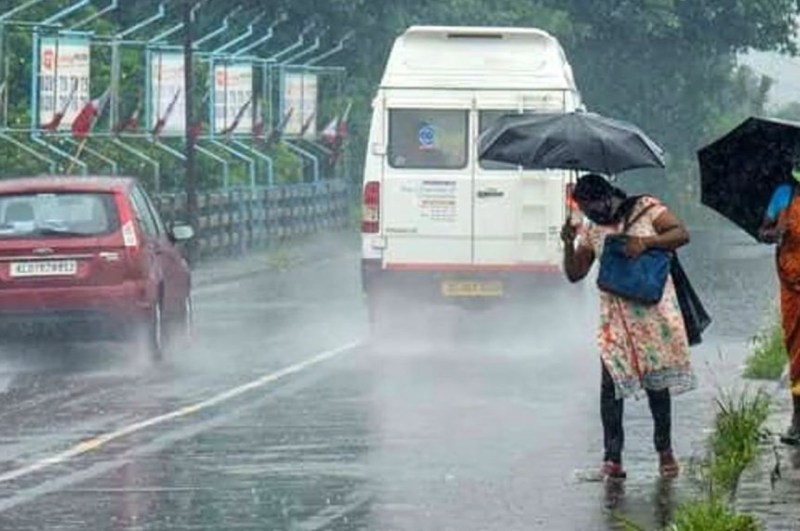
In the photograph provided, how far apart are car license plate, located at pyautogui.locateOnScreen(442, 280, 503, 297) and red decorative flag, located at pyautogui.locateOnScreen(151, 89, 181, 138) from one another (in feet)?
53.5

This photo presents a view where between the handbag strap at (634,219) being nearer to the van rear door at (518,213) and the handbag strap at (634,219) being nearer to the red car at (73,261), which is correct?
the red car at (73,261)

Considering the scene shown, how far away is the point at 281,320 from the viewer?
29359 mm

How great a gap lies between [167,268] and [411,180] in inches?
126

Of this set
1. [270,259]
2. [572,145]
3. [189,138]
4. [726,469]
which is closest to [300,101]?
[270,259]

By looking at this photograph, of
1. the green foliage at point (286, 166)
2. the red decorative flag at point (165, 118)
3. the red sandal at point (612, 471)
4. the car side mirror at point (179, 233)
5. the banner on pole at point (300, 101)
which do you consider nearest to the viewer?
the red sandal at point (612, 471)

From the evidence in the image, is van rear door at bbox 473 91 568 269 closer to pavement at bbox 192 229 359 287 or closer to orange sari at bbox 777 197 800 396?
orange sari at bbox 777 197 800 396

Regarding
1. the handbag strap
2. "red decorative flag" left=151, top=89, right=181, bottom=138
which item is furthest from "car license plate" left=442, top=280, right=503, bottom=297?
"red decorative flag" left=151, top=89, right=181, bottom=138

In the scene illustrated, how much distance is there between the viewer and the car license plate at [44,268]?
22953 mm

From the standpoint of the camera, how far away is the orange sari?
1510 cm

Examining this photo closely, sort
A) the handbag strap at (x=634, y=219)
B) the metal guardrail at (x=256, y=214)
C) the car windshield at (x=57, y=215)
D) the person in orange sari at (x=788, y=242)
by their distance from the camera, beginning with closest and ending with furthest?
the handbag strap at (x=634, y=219), the person in orange sari at (x=788, y=242), the car windshield at (x=57, y=215), the metal guardrail at (x=256, y=214)

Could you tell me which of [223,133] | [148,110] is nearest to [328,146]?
[223,133]

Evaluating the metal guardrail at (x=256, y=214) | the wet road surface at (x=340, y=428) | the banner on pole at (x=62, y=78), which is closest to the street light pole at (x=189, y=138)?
the metal guardrail at (x=256, y=214)

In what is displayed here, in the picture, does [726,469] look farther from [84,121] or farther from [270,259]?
[270,259]

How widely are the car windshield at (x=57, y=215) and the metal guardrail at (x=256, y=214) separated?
55.2 feet
